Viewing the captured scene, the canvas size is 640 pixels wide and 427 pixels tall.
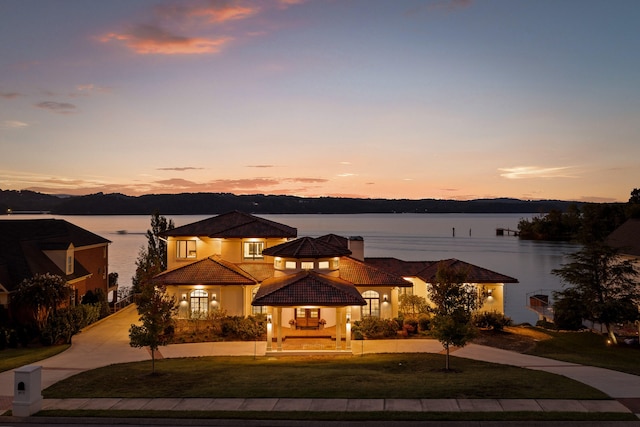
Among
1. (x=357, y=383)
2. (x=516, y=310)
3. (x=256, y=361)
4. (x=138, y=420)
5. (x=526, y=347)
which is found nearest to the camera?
(x=138, y=420)

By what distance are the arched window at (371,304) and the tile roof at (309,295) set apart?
4.89m

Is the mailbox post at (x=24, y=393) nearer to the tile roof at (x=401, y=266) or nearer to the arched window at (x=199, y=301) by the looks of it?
the arched window at (x=199, y=301)

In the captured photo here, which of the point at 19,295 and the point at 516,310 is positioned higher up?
the point at 19,295

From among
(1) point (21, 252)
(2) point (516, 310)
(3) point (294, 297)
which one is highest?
(1) point (21, 252)

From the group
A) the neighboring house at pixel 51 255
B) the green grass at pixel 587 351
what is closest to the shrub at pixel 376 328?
the green grass at pixel 587 351

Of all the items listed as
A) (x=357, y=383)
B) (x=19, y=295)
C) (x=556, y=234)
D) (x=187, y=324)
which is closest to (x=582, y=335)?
(x=357, y=383)

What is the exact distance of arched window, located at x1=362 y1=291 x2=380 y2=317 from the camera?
33469mm

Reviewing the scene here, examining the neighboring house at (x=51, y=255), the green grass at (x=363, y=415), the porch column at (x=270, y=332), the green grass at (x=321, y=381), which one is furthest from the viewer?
the neighboring house at (x=51, y=255)

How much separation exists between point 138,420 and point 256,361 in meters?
9.51

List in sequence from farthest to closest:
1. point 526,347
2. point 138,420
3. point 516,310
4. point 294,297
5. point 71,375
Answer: point 516,310 < point 526,347 < point 294,297 < point 71,375 < point 138,420

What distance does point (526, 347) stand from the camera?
93.4ft

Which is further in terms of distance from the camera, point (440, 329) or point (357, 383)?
point (440, 329)

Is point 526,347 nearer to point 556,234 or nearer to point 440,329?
point 440,329

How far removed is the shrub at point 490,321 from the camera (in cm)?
3238
